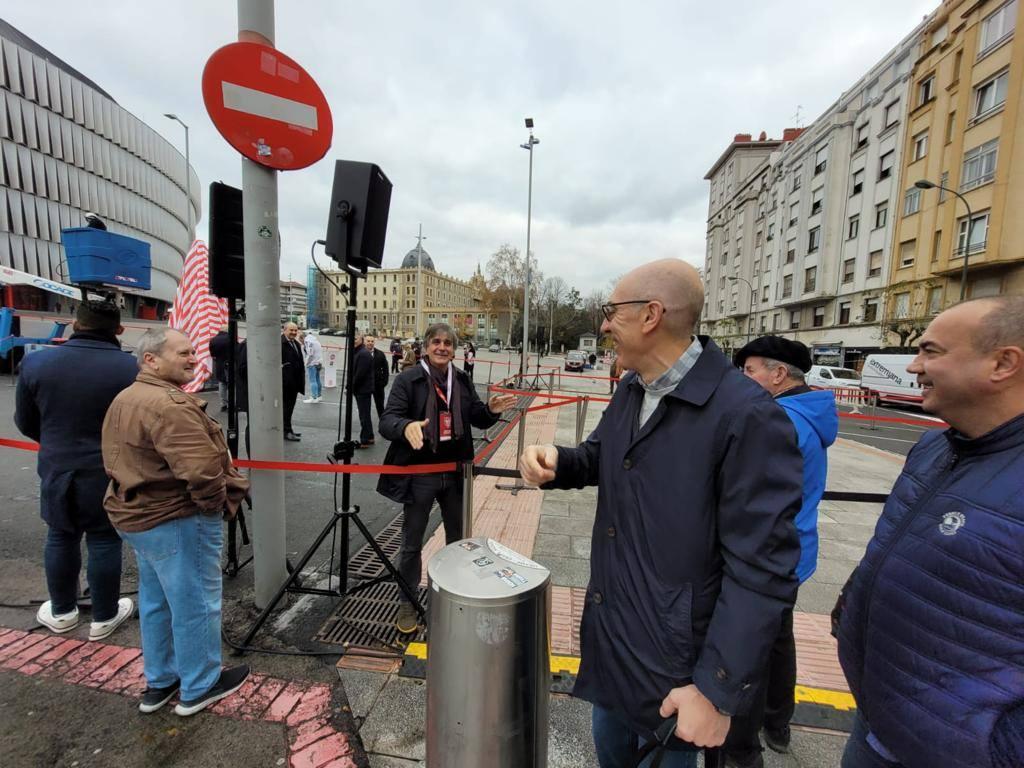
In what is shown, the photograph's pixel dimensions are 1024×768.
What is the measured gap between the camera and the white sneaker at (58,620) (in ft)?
9.44

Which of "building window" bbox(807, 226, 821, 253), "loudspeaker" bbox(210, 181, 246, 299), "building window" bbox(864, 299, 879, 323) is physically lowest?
"loudspeaker" bbox(210, 181, 246, 299)

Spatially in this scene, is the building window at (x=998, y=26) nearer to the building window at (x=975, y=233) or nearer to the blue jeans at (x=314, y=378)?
the building window at (x=975, y=233)

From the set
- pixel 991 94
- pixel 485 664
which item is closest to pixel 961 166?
pixel 991 94

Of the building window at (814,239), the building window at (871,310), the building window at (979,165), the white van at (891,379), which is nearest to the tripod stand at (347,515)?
the white van at (891,379)

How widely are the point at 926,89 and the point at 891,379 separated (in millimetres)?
21412

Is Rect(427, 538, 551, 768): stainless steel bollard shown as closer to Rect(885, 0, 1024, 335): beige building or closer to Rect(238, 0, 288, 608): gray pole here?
Rect(238, 0, 288, 608): gray pole

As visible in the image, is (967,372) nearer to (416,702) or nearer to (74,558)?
(416,702)

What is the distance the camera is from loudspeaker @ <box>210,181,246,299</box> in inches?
121

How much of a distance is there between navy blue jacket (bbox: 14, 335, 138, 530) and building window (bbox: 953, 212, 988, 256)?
32582mm

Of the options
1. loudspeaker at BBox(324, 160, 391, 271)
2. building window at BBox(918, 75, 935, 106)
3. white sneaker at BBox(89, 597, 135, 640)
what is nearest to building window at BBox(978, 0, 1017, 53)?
building window at BBox(918, 75, 935, 106)

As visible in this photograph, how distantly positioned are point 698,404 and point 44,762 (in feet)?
10.1

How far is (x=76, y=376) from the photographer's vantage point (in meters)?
2.65

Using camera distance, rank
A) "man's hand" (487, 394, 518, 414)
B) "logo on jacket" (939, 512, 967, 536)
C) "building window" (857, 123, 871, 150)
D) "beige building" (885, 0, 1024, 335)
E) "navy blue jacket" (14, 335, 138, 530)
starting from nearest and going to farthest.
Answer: "logo on jacket" (939, 512, 967, 536)
"navy blue jacket" (14, 335, 138, 530)
"man's hand" (487, 394, 518, 414)
"beige building" (885, 0, 1024, 335)
"building window" (857, 123, 871, 150)

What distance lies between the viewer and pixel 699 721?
1.19m
